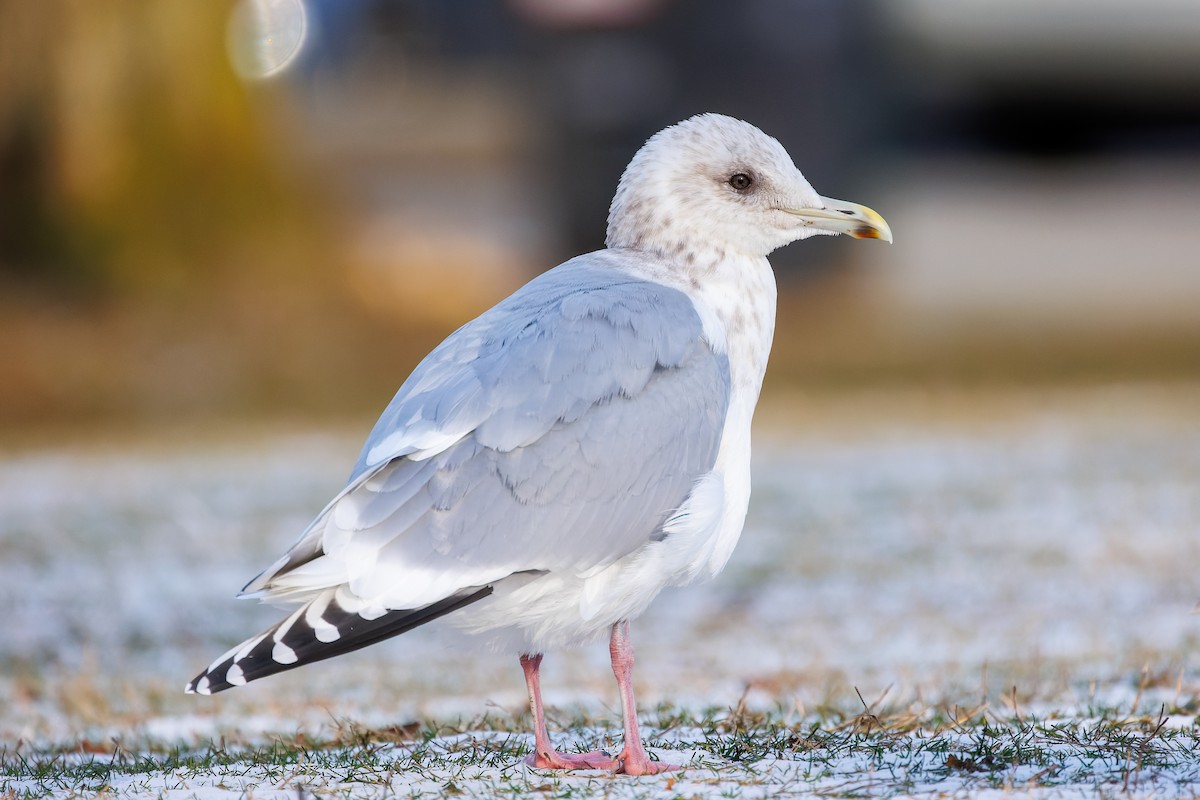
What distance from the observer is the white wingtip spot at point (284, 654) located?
3.78m

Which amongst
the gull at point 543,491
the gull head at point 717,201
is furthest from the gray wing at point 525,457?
the gull head at point 717,201

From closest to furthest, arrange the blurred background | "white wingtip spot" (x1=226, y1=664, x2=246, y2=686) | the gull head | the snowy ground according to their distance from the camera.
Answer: "white wingtip spot" (x1=226, y1=664, x2=246, y2=686) → the snowy ground → the gull head → the blurred background

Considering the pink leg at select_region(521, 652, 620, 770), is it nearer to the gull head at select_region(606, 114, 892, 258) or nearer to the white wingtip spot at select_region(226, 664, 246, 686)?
the white wingtip spot at select_region(226, 664, 246, 686)

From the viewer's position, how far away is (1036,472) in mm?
9500

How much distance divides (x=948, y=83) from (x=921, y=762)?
20740 millimetres

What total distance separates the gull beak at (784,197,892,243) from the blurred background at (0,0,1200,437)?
23.7 ft

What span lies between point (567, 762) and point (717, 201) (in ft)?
5.20

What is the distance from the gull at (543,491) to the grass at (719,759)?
0.74 ft

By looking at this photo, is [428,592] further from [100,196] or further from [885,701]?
[100,196]

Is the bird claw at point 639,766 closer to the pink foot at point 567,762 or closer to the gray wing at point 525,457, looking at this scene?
the pink foot at point 567,762

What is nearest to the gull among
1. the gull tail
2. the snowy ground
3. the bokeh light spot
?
the gull tail

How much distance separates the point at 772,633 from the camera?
6.84m

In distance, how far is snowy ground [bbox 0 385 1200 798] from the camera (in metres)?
4.08

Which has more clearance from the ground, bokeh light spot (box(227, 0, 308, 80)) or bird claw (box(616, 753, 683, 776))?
bokeh light spot (box(227, 0, 308, 80))
